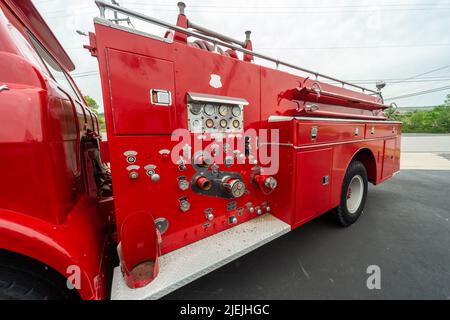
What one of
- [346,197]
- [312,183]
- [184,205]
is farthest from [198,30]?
[346,197]

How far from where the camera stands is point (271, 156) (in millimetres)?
2053

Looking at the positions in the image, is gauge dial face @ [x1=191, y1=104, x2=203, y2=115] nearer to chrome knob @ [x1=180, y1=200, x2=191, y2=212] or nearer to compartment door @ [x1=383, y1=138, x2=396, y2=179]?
chrome knob @ [x1=180, y1=200, x2=191, y2=212]

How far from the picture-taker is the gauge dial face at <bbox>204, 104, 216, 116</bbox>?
5.23 ft

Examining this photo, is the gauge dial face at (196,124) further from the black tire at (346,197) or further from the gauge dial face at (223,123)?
the black tire at (346,197)

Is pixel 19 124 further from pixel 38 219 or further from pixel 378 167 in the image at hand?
pixel 378 167

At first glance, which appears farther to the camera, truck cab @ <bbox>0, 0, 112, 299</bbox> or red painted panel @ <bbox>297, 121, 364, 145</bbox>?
red painted panel @ <bbox>297, 121, 364, 145</bbox>

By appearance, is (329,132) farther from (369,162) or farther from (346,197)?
(369,162)

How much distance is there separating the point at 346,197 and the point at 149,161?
277 centimetres

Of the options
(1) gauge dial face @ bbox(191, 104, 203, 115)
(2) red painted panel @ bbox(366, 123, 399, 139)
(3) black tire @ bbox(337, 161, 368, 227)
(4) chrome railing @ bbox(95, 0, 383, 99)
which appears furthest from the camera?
(2) red painted panel @ bbox(366, 123, 399, 139)

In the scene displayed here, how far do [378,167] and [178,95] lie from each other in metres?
3.57

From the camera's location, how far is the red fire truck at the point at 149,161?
0.94 metres

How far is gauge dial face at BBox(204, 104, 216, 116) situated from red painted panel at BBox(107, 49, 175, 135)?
12.0 inches

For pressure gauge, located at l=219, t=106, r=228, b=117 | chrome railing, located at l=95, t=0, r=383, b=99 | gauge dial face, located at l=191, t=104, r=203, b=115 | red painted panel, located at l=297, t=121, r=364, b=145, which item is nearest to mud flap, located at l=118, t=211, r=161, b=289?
gauge dial face, located at l=191, t=104, r=203, b=115

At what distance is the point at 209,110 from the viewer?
1.61 metres
